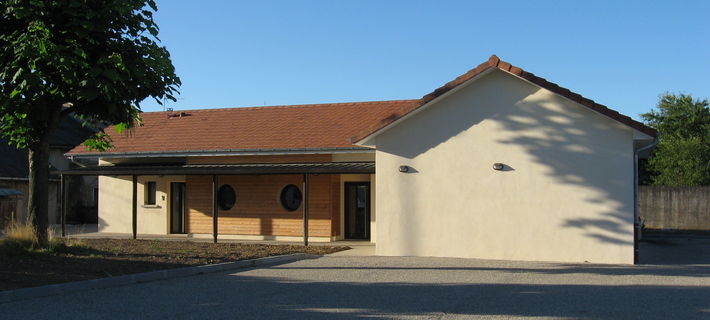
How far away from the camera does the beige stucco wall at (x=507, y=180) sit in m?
15.5

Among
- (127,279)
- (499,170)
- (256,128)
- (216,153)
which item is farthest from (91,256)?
(256,128)

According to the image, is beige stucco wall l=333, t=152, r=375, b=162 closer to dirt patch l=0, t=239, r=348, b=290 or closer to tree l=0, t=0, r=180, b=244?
dirt patch l=0, t=239, r=348, b=290

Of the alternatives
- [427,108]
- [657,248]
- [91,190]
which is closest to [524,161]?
[427,108]

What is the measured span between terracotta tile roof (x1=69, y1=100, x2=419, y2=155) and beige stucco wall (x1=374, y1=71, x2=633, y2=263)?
4.21 metres

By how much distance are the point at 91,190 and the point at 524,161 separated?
23.4 m

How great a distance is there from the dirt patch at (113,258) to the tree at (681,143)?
68.0 feet

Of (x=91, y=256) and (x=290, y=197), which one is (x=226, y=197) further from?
(x=91, y=256)

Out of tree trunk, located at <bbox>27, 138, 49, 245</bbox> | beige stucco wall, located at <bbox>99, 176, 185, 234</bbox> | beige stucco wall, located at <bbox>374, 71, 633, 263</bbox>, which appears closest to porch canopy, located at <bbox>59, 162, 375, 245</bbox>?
beige stucco wall, located at <bbox>99, 176, 185, 234</bbox>

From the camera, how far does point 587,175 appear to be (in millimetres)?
15625

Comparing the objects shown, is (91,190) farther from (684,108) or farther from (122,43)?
(684,108)

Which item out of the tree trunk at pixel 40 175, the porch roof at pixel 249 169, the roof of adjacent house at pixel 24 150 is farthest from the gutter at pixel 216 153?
the tree trunk at pixel 40 175

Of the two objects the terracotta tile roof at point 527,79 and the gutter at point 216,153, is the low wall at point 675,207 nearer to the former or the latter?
the gutter at point 216,153

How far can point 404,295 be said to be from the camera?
10492 millimetres

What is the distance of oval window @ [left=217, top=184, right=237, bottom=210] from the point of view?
2317 centimetres
